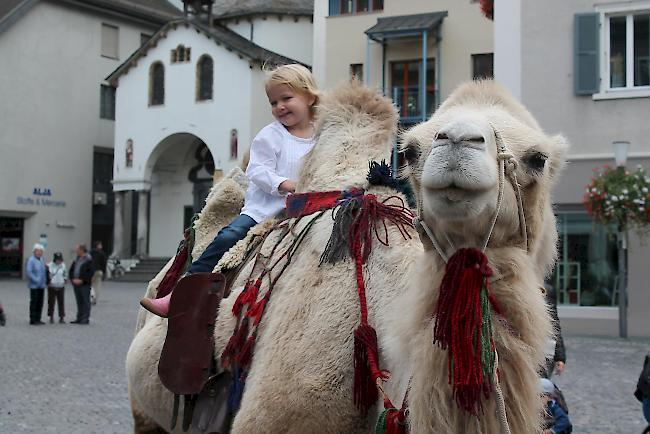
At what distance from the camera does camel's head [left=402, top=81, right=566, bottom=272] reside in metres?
2.17

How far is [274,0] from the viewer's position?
39344mm

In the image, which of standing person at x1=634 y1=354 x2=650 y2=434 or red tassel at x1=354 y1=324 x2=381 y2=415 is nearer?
red tassel at x1=354 y1=324 x2=381 y2=415

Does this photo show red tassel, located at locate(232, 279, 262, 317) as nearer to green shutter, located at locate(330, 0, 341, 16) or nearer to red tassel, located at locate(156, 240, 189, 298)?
red tassel, located at locate(156, 240, 189, 298)

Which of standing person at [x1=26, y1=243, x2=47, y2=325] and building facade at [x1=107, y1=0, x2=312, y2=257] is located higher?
building facade at [x1=107, y1=0, x2=312, y2=257]

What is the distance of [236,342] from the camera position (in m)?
3.48

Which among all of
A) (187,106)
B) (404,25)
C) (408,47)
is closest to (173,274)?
(404,25)

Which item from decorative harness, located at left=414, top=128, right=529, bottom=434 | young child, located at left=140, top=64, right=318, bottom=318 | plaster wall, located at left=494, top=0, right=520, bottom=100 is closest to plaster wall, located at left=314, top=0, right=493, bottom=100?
plaster wall, located at left=494, top=0, right=520, bottom=100

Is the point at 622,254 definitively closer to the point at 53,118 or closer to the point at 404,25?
the point at 404,25

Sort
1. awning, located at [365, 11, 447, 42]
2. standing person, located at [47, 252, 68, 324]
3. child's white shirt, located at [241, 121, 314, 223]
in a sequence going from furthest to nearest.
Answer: awning, located at [365, 11, 447, 42]
standing person, located at [47, 252, 68, 324]
child's white shirt, located at [241, 121, 314, 223]

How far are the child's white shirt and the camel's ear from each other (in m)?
1.72

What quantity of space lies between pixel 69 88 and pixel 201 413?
3939 cm

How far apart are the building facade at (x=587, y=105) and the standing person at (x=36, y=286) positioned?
11004mm

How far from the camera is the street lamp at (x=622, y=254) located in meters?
15.9

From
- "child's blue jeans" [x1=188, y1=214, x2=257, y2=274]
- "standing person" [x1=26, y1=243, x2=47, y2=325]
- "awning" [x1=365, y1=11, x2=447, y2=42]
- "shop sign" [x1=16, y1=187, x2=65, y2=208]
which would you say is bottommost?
"standing person" [x1=26, y1=243, x2=47, y2=325]
